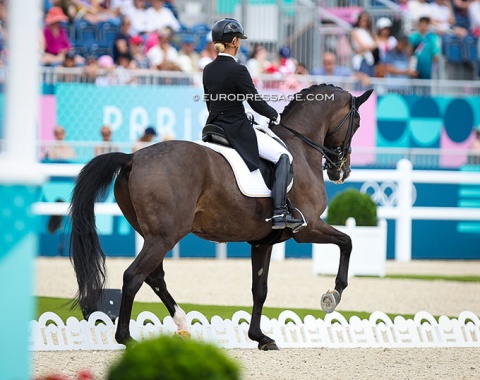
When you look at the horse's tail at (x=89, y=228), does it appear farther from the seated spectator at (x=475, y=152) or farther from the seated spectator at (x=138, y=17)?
the seated spectator at (x=138, y=17)

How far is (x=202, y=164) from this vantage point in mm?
6871

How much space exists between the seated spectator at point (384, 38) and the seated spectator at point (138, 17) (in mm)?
4426

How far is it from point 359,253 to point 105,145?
4133 mm

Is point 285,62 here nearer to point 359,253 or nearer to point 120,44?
point 120,44

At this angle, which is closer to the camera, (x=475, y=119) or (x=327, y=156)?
(x=327, y=156)

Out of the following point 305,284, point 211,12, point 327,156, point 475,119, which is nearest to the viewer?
point 327,156

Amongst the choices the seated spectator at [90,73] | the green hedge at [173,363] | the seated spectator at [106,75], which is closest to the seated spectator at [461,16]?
the seated spectator at [106,75]

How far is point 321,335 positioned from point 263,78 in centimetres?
867

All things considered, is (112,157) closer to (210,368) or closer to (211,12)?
(210,368)

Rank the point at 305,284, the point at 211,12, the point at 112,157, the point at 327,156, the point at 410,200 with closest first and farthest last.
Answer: the point at 112,157 → the point at 327,156 → the point at 305,284 → the point at 410,200 → the point at 211,12

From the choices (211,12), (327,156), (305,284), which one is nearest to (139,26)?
(211,12)

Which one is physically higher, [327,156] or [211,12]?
[211,12]

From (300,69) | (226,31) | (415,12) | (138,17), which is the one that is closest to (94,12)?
(138,17)

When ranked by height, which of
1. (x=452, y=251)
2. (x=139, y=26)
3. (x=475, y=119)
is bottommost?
(x=452, y=251)
